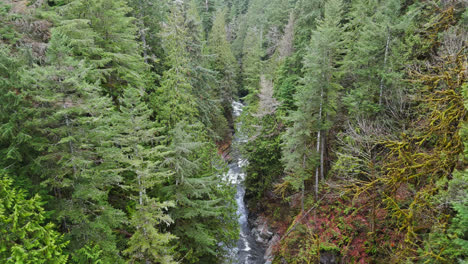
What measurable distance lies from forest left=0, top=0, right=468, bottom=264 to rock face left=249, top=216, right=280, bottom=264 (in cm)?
19

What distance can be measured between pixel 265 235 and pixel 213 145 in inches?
398

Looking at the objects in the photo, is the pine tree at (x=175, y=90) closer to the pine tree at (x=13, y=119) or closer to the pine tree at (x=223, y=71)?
the pine tree at (x=13, y=119)

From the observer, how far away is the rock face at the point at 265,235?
70.3 feet

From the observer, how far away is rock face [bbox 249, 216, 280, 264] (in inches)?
843

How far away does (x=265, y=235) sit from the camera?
23641 millimetres

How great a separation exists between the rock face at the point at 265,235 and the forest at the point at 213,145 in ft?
0.63

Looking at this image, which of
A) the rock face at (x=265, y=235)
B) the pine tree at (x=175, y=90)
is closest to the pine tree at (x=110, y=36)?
the pine tree at (x=175, y=90)

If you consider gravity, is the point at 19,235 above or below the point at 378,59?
below

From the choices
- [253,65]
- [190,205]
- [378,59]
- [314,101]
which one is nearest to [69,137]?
[190,205]

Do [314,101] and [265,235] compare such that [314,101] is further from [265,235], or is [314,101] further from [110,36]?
[110,36]

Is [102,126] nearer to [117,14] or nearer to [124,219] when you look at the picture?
[124,219]

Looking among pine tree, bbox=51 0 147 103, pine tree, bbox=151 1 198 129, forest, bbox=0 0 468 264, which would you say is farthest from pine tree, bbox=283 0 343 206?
pine tree, bbox=51 0 147 103

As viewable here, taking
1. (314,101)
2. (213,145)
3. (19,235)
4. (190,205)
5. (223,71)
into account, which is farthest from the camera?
(223,71)

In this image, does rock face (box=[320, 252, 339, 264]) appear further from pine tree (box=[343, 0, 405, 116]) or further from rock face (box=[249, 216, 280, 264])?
pine tree (box=[343, 0, 405, 116])
